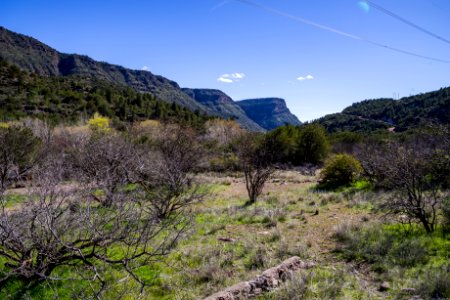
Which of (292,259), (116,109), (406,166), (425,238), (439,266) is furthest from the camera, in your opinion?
(116,109)

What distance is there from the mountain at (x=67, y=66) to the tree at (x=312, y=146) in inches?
3495

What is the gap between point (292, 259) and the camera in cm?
560

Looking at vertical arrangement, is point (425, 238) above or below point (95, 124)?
below

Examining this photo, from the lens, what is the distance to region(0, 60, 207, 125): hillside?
132ft

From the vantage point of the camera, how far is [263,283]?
484 centimetres

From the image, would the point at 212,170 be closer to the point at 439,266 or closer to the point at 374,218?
the point at 374,218

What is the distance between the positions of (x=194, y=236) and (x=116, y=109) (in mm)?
46981

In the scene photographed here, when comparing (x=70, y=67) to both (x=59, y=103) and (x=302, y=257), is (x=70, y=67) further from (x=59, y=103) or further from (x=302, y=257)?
(x=302, y=257)

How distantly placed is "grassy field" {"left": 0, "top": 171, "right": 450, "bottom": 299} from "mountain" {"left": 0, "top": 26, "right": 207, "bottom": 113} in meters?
106

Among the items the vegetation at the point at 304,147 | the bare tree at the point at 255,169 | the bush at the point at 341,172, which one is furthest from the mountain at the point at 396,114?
the bare tree at the point at 255,169

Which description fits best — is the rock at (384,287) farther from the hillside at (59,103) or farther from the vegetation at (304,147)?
the hillside at (59,103)

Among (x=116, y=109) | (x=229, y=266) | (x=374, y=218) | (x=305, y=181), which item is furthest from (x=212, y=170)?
(x=116, y=109)

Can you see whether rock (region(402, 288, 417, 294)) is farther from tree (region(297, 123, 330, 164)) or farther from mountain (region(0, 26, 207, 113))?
mountain (region(0, 26, 207, 113))

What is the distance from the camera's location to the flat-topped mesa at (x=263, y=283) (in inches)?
174
